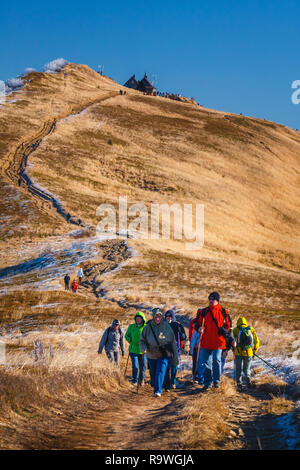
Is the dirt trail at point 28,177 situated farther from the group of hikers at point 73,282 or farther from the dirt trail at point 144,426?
the dirt trail at point 144,426

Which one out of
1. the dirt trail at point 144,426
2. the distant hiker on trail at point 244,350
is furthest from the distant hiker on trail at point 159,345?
the distant hiker on trail at point 244,350

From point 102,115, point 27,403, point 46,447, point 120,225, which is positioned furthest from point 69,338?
point 102,115

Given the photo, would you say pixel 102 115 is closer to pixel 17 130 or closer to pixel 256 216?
pixel 17 130

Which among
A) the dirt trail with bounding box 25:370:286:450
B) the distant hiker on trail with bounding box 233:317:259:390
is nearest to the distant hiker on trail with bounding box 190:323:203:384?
the distant hiker on trail with bounding box 233:317:259:390

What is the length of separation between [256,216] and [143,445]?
2142 inches

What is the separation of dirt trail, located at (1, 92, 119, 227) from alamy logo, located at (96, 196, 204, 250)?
3405 millimetres

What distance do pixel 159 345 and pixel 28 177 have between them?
143 ft

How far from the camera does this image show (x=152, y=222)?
147 feet

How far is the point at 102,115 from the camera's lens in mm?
85562

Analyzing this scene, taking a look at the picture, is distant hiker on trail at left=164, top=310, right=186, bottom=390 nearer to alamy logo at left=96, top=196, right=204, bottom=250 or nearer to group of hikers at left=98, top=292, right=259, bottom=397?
group of hikers at left=98, top=292, right=259, bottom=397

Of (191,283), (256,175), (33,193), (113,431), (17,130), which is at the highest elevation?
(17,130)

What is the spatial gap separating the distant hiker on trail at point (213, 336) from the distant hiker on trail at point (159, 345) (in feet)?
2.62

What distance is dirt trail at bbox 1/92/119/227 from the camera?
42.2 metres
